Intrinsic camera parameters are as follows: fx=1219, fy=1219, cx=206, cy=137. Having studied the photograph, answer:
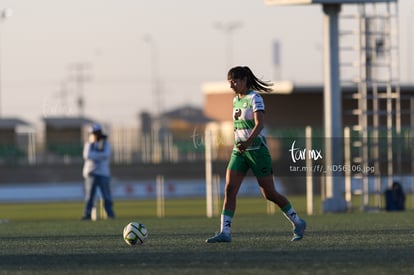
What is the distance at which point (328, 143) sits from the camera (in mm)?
27797

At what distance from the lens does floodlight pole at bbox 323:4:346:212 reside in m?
27.3

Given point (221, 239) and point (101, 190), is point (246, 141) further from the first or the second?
point (101, 190)

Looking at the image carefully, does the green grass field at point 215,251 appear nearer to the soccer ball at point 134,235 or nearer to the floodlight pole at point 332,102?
the soccer ball at point 134,235

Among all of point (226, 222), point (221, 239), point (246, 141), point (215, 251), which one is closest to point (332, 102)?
point (226, 222)

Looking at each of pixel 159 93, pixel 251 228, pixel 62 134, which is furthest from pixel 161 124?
pixel 251 228

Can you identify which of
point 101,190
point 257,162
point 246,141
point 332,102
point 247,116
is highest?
point 332,102

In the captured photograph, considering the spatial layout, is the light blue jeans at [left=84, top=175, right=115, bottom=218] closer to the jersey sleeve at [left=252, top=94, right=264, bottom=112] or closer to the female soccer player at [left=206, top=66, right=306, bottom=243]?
the female soccer player at [left=206, top=66, right=306, bottom=243]

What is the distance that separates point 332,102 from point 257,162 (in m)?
14.5

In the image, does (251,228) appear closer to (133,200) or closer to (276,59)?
(133,200)

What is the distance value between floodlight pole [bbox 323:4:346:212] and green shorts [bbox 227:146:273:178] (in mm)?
13967

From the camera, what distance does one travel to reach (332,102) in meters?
27.7

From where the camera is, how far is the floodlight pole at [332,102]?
89.7 ft

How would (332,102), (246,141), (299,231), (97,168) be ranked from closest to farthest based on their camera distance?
(246,141), (299,231), (97,168), (332,102)

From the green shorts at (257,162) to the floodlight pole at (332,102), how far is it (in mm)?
13967
